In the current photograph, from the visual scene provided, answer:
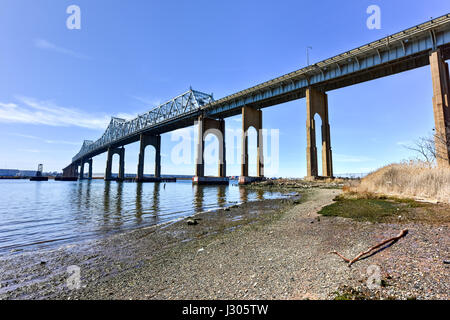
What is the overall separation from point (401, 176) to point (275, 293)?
621 inches

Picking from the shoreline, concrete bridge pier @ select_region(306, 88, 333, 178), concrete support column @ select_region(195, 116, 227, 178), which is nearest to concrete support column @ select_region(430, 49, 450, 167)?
concrete bridge pier @ select_region(306, 88, 333, 178)

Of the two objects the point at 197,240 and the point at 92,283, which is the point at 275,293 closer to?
the point at 92,283

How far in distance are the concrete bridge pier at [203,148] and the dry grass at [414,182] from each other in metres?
51.9

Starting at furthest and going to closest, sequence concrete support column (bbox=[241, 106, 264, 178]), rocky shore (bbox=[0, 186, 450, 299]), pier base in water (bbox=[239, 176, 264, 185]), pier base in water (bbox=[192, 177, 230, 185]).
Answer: pier base in water (bbox=[192, 177, 230, 185]) < concrete support column (bbox=[241, 106, 264, 178]) < pier base in water (bbox=[239, 176, 264, 185]) < rocky shore (bbox=[0, 186, 450, 299])

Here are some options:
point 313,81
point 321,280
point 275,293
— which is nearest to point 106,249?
point 275,293

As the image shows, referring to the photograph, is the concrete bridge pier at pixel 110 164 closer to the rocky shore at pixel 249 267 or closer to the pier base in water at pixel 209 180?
the pier base in water at pixel 209 180

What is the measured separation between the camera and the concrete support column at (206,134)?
68.9 m

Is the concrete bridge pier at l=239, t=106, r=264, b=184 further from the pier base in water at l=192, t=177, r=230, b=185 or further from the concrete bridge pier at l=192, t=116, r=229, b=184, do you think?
the concrete bridge pier at l=192, t=116, r=229, b=184

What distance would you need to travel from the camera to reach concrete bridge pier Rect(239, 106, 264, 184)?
184ft

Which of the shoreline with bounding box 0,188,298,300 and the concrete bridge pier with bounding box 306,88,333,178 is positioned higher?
the concrete bridge pier with bounding box 306,88,333,178

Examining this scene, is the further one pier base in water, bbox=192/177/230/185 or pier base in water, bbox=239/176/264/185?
pier base in water, bbox=192/177/230/185

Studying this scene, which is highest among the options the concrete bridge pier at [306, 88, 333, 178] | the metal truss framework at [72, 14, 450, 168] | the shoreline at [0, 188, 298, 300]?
the metal truss framework at [72, 14, 450, 168]

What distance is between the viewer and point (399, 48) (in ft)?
105

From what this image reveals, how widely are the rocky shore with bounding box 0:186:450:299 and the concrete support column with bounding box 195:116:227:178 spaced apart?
202 feet
